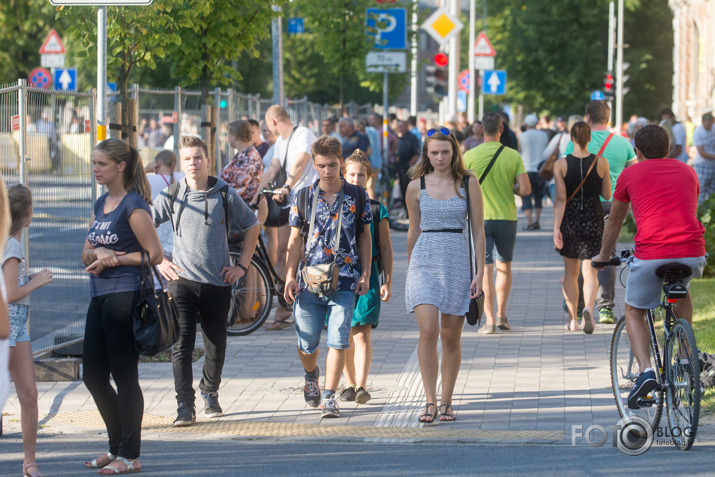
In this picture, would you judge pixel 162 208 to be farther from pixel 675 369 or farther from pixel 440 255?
pixel 675 369

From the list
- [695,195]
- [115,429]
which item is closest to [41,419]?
[115,429]

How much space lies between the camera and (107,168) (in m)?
6.04

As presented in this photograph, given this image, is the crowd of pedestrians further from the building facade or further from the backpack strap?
the building facade

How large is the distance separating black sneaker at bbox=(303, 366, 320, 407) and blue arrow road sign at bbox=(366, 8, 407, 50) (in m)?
16.2

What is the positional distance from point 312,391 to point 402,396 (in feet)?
2.36

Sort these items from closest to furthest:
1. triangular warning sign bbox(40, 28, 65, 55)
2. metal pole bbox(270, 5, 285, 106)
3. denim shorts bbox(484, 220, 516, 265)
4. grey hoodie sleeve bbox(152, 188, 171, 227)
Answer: grey hoodie sleeve bbox(152, 188, 171, 227)
denim shorts bbox(484, 220, 516, 265)
metal pole bbox(270, 5, 285, 106)
triangular warning sign bbox(40, 28, 65, 55)

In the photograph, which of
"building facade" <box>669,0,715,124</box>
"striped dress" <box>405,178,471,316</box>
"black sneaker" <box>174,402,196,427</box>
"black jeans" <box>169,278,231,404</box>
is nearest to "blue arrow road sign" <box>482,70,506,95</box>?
"building facade" <box>669,0,715,124</box>

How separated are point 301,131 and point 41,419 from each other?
186 inches

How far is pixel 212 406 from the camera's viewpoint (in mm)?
7504

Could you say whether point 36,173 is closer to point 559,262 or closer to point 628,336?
point 628,336

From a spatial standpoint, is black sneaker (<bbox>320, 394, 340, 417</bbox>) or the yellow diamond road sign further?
the yellow diamond road sign

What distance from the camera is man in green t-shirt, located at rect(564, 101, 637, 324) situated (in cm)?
1054

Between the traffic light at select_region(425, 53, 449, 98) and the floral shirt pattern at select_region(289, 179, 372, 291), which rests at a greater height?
the traffic light at select_region(425, 53, 449, 98)

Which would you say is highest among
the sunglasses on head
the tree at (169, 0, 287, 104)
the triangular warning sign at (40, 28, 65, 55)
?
the triangular warning sign at (40, 28, 65, 55)
